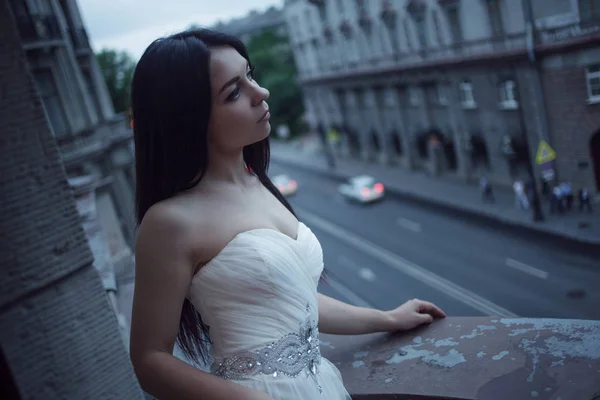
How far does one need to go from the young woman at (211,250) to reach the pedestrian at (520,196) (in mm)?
14480

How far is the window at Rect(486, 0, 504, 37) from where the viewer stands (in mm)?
15398

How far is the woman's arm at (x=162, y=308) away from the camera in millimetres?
1529

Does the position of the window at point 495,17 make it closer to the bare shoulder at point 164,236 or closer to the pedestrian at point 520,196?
the pedestrian at point 520,196

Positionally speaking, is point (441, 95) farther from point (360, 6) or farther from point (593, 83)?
point (593, 83)

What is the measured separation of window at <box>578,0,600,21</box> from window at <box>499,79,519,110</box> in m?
3.73

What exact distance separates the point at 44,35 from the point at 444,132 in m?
14.0

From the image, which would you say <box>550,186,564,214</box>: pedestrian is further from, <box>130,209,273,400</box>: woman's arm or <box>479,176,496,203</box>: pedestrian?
<box>130,209,273,400</box>: woman's arm

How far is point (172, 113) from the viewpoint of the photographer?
5.41 ft

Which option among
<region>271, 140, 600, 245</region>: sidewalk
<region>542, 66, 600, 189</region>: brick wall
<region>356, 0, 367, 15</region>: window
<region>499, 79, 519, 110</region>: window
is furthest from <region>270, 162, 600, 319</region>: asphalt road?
<region>356, 0, 367, 15</region>: window

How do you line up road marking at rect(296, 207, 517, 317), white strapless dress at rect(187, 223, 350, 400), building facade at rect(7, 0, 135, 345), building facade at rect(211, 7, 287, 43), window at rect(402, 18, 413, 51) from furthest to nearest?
building facade at rect(211, 7, 287, 43)
window at rect(402, 18, 413, 51)
road marking at rect(296, 207, 517, 317)
building facade at rect(7, 0, 135, 345)
white strapless dress at rect(187, 223, 350, 400)

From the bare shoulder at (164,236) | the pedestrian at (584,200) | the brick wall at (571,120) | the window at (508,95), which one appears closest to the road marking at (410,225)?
the brick wall at (571,120)

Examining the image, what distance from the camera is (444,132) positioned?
67.3ft

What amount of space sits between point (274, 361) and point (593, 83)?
13265mm

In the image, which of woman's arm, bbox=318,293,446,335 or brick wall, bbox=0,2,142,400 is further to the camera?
brick wall, bbox=0,2,142,400
